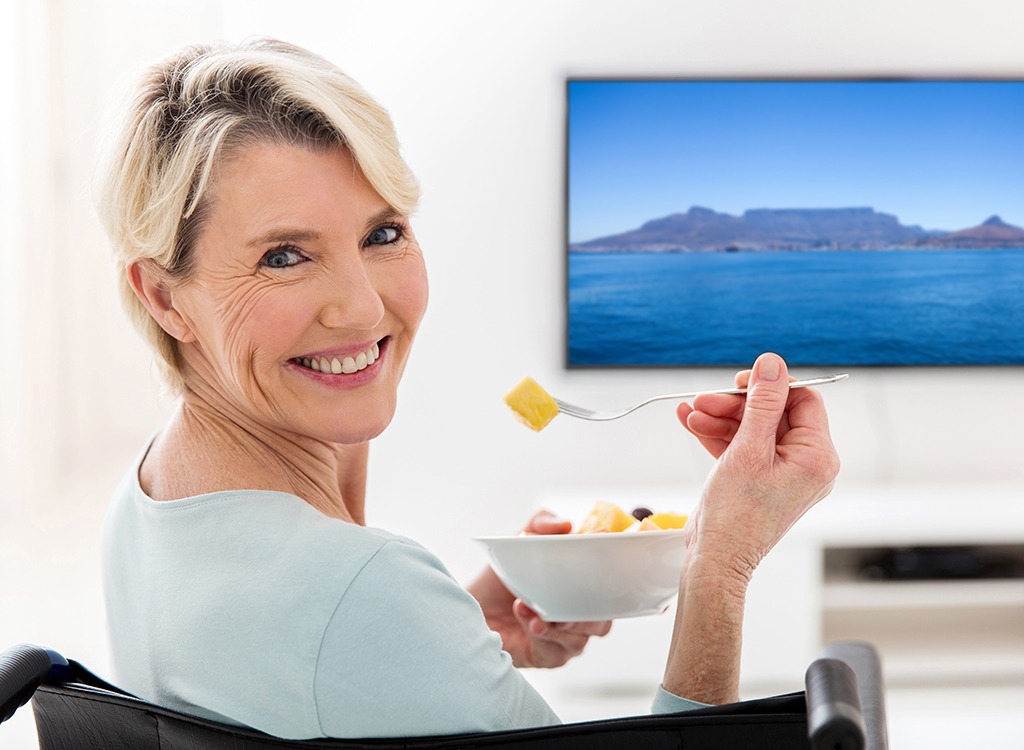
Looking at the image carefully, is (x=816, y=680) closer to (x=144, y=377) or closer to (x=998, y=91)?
(x=144, y=377)

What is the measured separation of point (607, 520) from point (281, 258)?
18.2 inches

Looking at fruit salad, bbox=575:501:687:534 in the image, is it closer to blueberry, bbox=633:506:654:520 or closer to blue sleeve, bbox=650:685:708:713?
blueberry, bbox=633:506:654:520

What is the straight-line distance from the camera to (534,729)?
63 centimetres

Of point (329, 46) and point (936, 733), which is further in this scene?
point (329, 46)

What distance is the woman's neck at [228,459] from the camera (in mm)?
884

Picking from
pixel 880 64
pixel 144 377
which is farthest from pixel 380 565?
pixel 880 64

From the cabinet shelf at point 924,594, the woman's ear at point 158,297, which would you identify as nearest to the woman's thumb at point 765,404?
the woman's ear at point 158,297

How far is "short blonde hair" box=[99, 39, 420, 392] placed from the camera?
81 centimetres

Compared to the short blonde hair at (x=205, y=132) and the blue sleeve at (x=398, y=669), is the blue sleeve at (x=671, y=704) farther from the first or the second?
the short blonde hair at (x=205, y=132)

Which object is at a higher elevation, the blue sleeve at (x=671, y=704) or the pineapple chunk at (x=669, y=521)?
the pineapple chunk at (x=669, y=521)

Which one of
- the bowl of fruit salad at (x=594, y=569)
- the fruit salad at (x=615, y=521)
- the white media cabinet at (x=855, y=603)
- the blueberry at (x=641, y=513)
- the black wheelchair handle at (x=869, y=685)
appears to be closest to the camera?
the black wheelchair handle at (x=869, y=685)

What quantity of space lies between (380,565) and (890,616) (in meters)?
2.97

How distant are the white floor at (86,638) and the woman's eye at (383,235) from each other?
230 centimetres

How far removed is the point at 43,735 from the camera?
78 cm
